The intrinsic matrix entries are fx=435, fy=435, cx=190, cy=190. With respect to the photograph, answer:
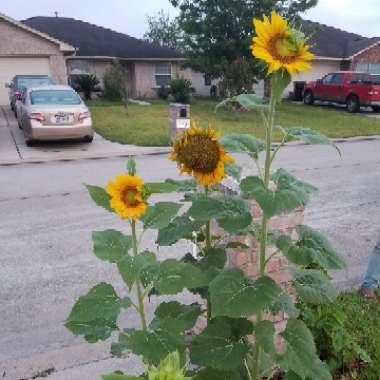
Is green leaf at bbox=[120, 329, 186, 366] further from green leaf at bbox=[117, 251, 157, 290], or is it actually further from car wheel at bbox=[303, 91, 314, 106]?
car wheel at bbox=[303, 91, 314, 106]

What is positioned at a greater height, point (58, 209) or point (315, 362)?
point (315, 362)

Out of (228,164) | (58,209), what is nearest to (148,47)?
(58,209)

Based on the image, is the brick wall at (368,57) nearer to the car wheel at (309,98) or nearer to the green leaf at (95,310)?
the car wheel at (309,98)

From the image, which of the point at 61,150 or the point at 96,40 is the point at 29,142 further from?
the point at 96,40

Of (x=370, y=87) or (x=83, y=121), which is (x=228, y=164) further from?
(x=370, y=87)

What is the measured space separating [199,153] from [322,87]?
25.6 metres

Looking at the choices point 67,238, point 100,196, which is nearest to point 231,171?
point 100,196

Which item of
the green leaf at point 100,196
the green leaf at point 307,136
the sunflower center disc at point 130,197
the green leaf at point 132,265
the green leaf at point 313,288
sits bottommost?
the green leaf at point 313,288

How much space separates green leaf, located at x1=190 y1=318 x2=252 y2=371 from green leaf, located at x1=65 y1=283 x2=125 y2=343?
40 cm

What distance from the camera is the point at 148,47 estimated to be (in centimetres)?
3006

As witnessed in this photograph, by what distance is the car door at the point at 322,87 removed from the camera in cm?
2511

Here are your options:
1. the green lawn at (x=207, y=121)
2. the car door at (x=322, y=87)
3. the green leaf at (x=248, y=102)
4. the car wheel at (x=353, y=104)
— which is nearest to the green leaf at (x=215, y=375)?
the green leaf at (x=248, y=102)

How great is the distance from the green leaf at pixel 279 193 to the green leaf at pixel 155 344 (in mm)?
635

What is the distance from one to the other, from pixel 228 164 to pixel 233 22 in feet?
77.7
